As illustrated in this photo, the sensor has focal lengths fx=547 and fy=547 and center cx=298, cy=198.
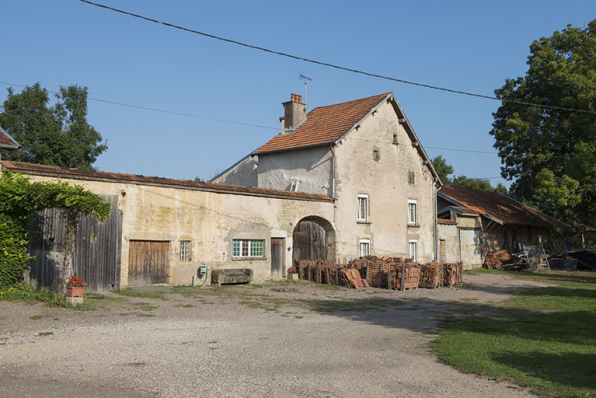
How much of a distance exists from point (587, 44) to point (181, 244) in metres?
26.7

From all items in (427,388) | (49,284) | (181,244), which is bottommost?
(427,388)

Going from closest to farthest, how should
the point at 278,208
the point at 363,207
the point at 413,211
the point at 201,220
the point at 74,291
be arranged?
the point at 74,291
the point at 201,220
the point at 278,208
the point at 363,207
the point at 413,211

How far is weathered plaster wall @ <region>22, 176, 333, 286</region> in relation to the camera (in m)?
18.9

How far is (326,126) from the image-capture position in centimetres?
2866

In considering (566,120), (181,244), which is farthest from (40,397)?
(566,120)

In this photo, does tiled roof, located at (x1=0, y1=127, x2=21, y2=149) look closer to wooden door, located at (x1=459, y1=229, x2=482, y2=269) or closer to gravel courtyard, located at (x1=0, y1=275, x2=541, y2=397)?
gravel courtyard, located at (x1=0, y1=275, x2=541, y2=397)

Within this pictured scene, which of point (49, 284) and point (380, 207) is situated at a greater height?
point (380, 207)

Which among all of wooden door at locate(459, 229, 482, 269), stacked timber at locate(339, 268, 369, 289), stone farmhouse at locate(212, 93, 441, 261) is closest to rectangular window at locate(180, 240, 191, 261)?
stacked timber at locate(339, 268, 369, 289)

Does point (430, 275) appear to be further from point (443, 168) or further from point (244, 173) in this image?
point (443, 168)

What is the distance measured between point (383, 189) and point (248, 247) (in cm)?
933

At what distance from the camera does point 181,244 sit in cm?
2042

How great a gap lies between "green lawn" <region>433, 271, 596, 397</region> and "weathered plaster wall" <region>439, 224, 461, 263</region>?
14.9 meters

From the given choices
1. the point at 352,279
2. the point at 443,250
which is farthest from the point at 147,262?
the point at 443,250

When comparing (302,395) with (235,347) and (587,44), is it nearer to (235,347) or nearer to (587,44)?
(235,347)
